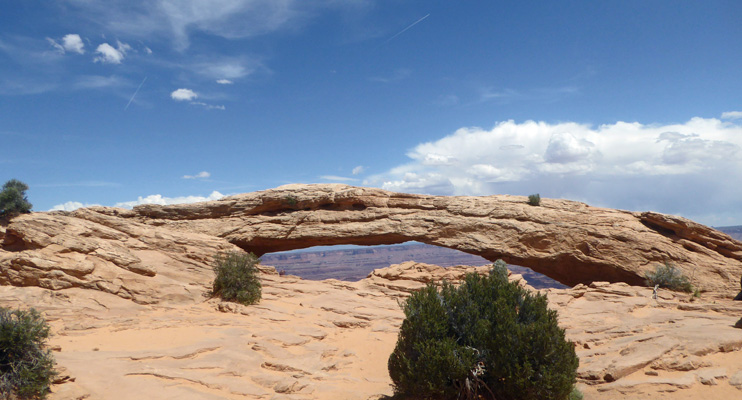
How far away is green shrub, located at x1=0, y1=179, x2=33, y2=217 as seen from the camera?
15078 mm

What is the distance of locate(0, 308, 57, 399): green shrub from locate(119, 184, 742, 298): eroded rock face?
1469cm

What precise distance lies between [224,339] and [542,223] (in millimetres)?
16788

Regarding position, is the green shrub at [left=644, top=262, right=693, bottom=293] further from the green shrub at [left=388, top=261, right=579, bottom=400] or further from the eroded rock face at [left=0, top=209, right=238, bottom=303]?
the eroded rock face at [left=0, top=209, right=238, bottom=303]

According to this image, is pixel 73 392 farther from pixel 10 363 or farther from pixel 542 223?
pixel 542 223

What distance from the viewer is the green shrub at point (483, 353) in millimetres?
6949

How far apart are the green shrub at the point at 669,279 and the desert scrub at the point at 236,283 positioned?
1750cm

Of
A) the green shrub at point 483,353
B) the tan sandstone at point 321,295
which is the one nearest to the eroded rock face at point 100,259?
the tan sandstone at point 321,295

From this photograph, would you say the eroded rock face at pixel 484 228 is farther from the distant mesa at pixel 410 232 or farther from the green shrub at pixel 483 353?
the green shrub at pixel 483 353

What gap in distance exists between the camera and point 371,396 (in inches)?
349

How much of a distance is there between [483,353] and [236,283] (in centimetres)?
1067

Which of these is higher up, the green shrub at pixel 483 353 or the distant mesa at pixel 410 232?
the distant mesa at pixel 410 232

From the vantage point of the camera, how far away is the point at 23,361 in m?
6.98

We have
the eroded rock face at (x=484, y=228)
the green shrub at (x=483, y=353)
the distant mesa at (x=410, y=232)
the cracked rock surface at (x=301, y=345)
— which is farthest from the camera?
the eroded rock face at (x=484, y=228)

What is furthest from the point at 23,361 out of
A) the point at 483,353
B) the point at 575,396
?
the point at 575,396
